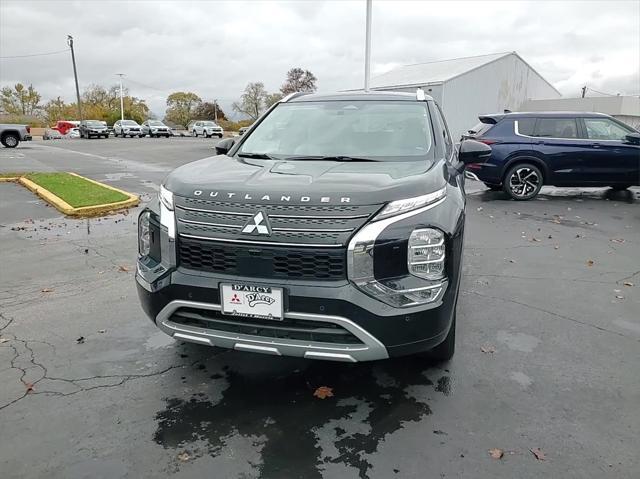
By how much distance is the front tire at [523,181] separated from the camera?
418 inches

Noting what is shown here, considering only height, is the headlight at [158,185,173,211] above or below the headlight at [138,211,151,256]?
above

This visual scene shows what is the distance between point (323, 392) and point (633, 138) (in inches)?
390

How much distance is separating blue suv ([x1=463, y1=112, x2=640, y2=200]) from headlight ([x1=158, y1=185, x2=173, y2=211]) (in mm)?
8872

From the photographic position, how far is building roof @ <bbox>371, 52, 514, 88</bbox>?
30047 millimetres

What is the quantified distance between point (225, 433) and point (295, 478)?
1.75 ft

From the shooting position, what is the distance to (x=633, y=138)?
33.4 feet

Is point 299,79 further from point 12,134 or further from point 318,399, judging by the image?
point 318,399

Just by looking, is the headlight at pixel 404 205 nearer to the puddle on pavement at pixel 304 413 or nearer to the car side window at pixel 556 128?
the puddle on pavement at pixel 304 413

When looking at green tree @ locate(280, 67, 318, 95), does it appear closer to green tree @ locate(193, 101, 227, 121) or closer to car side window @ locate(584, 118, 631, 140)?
green tree @ locate(193, 101, 227, 121)

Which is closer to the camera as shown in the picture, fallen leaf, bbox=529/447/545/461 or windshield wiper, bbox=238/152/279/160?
fallen leaf, bbox=529/447/545/461

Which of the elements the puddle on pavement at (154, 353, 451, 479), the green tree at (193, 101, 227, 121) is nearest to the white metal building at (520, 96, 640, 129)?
the puddle on pavement at (154, 353, 451, 479)

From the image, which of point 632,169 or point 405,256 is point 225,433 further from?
point 632,169

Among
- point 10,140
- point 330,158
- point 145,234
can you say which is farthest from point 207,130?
point 145,234

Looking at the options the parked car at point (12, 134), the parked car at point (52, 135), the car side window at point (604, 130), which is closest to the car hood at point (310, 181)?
the car side window at point (604, 130)
